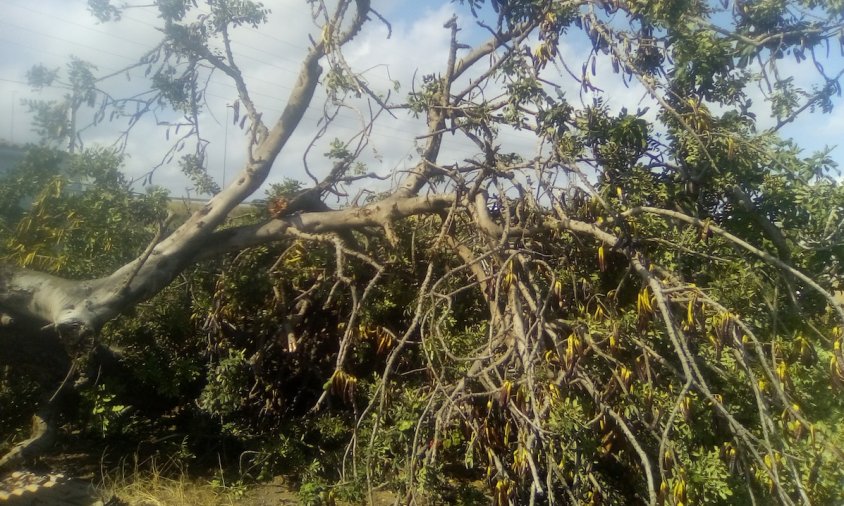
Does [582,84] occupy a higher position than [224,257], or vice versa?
[582,84]

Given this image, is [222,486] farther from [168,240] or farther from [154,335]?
[168,240]

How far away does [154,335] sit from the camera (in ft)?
20.1

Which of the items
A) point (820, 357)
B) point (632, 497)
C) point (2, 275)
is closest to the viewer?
point (820, 357)

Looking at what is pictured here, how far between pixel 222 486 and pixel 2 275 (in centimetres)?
233

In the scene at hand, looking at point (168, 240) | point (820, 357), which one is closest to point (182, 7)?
point (168, 240)

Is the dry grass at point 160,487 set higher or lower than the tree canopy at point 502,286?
lower

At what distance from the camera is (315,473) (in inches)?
221

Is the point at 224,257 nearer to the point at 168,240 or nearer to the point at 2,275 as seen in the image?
the point at 168,240

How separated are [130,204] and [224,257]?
3.10 ft

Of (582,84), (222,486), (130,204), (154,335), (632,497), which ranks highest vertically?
(582,84)

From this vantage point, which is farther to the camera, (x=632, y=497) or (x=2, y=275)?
(x=2, y=275)

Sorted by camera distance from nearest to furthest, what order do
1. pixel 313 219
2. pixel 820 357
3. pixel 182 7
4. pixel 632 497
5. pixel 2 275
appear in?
pixel 820 357 → pixel 632 497 → pixel 2 275 → pixel 313 219 → pixel 182 7

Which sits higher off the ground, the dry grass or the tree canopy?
the tree canopy

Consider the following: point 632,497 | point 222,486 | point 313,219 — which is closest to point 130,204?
point 313,219
